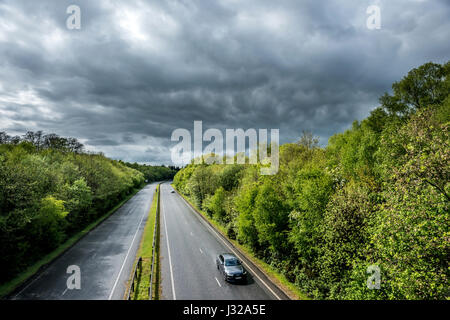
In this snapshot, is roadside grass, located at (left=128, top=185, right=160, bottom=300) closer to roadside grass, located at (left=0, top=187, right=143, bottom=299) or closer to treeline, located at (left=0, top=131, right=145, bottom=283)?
roadside grass, located at (left=0, top=187, right=143, bottom=299)

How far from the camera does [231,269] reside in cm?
2209

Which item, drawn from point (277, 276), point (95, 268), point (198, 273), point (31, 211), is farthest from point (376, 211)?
point (31, 211)

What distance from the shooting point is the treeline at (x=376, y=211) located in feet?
33.3

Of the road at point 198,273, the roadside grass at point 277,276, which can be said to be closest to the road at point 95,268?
the road at point 198,273

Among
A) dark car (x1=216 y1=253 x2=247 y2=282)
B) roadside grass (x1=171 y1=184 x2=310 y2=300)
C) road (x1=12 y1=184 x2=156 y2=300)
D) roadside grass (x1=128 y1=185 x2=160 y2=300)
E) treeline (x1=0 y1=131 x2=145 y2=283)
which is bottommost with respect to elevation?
roadside grass (x1=171 y1=184 x2=310 y2=300)

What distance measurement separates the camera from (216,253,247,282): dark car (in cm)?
2150

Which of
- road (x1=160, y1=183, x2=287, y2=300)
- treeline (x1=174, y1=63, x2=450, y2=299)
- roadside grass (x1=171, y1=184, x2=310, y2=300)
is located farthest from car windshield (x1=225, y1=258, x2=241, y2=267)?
treeline (x1=174, y1=63, x2=450, y2=299)

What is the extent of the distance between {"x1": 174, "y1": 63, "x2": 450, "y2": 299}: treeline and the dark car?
13.8 ft

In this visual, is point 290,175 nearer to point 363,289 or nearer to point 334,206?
point 334,206

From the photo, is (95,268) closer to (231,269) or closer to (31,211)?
(31,211)

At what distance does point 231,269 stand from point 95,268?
48.4 ft

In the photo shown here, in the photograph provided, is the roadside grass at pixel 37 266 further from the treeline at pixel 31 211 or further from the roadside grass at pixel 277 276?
the roadside grass at pixel 277 276

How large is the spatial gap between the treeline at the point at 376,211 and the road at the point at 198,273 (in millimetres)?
3447
